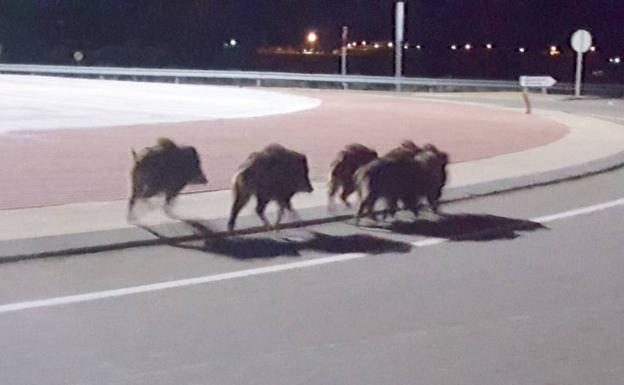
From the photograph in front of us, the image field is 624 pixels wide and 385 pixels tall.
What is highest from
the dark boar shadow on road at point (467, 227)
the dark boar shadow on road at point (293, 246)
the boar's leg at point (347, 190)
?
the boar's leg at point (347, 190)

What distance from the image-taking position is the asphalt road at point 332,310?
748 centimetres

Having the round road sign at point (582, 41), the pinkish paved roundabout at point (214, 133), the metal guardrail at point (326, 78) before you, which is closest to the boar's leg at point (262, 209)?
the pinkish paved roundabout at point (214, 133)

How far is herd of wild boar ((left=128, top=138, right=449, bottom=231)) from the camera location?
12203 mm

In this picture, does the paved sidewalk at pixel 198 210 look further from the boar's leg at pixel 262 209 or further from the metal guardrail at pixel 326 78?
the metal guardrail at pixel 326 78

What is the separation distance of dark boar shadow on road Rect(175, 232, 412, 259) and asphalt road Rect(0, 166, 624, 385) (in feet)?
0.07

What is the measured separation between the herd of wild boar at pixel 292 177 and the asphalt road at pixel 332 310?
374 mm

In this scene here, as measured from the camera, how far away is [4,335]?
8164mm

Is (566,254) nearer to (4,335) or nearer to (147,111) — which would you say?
(4,335)

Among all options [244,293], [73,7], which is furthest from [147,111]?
[73,7]

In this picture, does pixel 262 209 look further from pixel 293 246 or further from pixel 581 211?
pixel 581 211

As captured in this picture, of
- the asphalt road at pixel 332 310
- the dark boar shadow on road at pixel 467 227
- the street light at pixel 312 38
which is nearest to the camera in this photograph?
the asphalt road at pixel 332 310

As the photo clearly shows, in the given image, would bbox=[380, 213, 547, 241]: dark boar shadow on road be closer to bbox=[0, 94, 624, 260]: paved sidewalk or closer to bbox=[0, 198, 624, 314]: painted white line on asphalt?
bbox=[0, 198, 624, 314]: painted white line on asphalt

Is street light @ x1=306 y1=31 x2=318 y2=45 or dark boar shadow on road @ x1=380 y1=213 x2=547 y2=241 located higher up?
dark boar shadow on road @ x1=380 y1=213 x2=547 y2=241

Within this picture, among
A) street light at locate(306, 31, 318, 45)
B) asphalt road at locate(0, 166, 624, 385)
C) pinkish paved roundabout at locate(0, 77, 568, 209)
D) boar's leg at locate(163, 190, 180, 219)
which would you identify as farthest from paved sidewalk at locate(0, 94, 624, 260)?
street light at locate(306, 31, 318, 45)
